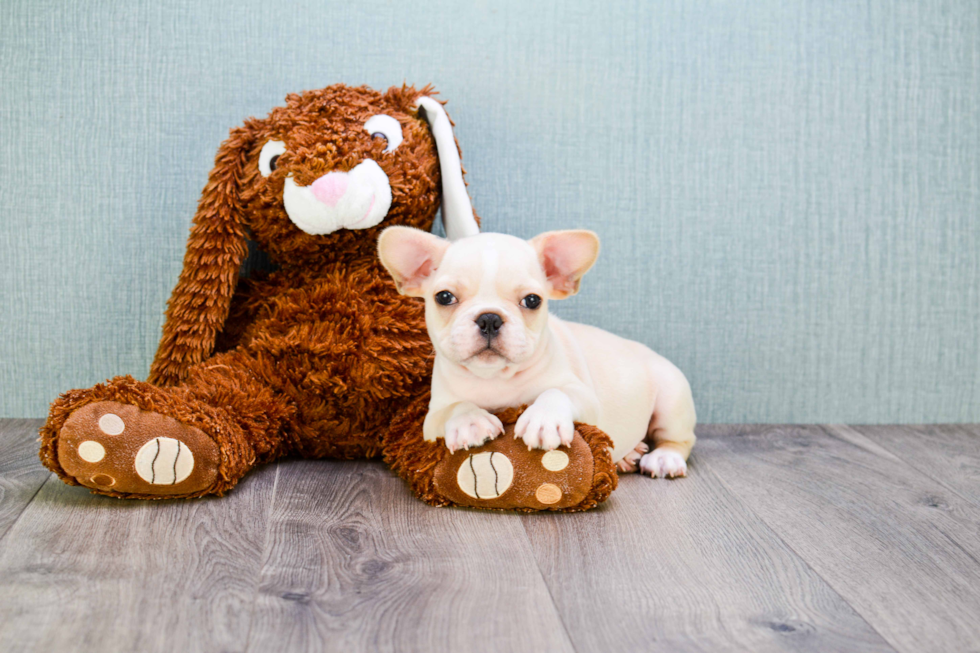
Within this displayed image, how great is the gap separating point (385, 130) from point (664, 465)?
0.81 meters

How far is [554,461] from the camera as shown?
121cm

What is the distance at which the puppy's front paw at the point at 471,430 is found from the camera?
4.02 feet

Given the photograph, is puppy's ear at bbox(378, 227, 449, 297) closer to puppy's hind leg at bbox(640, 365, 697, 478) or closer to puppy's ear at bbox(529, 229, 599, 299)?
puppy's ear at bbox(529, 229, 599, 299)

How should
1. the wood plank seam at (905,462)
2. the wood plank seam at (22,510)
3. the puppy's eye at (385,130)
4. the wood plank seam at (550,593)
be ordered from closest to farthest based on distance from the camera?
the wood plank seam at (550,593) < the wood plank seam at (22,510) < the wood plank seam at (905,462) < the puppy's eye at (385,130)

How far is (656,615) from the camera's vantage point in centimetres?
90

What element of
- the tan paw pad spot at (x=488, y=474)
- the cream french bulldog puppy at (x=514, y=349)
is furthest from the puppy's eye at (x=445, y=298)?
the tan paw pad spot at (x=488, y=474)

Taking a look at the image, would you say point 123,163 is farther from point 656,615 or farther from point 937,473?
point 937,473

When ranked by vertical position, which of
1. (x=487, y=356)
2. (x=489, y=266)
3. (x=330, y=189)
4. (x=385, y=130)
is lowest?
(x=487, y=356)

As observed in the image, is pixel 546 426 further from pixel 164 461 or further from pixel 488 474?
pixel 164 461

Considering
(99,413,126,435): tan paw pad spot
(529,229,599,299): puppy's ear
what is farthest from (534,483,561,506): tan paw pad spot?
(99,413,126,435): tan paw pad spot

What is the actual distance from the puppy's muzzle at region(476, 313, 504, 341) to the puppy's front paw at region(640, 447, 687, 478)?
500 mm

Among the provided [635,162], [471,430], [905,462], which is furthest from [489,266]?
[905,462]

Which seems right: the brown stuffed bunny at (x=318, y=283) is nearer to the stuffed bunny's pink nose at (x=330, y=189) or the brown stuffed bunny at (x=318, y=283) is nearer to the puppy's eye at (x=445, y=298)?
the stuffed bunny's pink nose at (x=330, y=189)

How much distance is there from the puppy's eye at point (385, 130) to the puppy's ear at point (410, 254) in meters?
0.29
